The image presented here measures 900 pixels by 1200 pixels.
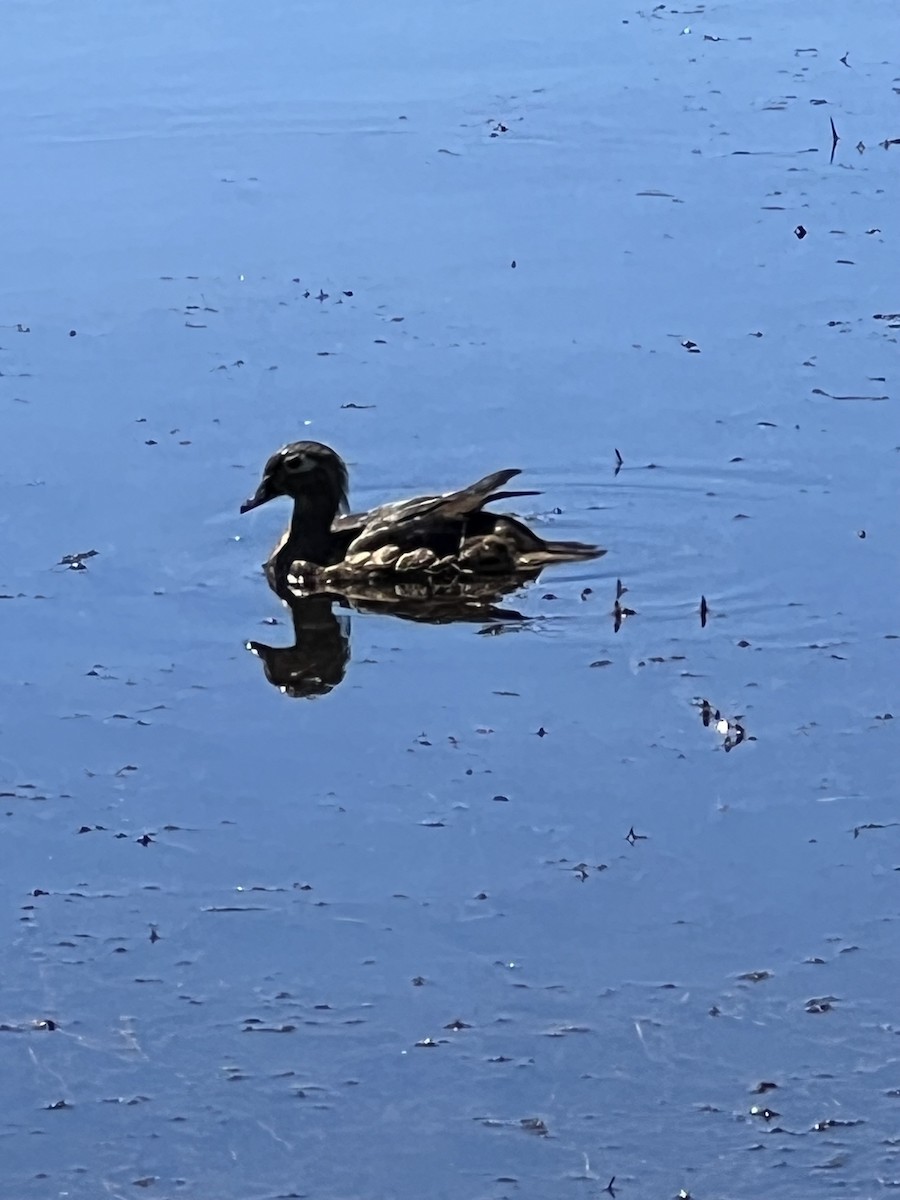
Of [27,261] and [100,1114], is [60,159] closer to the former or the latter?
[27,261]

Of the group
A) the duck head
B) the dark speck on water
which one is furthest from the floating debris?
the duck head

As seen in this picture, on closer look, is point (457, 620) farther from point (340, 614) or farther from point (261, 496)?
point (261, 496)

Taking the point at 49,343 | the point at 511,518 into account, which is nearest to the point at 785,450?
the point at 511,518

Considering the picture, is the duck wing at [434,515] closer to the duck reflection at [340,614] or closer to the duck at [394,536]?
the duck at [394,536]

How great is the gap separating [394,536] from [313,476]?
0.45 m

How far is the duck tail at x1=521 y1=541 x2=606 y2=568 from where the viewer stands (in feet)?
35.9

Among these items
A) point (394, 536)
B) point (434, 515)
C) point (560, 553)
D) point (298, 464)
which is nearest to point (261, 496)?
point (298, 464)

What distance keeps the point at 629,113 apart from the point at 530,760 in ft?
25.7

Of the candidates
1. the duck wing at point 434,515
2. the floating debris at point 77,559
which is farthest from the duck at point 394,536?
the floating debris at point 77,559

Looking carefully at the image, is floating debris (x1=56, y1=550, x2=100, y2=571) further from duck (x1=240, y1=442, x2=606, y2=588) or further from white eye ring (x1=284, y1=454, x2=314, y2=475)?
white eye ring (x1=284, y1=454, x2=314, y2=475)

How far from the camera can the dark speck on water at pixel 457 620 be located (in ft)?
23.2

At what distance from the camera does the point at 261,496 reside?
A: 11281 mm

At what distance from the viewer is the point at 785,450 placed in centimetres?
1159

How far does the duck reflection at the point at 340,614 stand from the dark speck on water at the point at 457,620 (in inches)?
1.0
